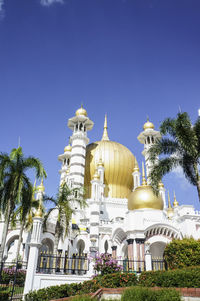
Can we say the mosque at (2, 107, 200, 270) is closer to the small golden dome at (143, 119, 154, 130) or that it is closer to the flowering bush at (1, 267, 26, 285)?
the small golden dome at (143, 119, 154, 130)

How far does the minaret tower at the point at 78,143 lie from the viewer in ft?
132

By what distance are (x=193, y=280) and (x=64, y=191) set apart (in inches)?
475

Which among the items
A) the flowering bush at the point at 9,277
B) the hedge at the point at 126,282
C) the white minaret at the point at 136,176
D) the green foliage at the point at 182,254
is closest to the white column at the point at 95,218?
the white minaret at the point at 136,176

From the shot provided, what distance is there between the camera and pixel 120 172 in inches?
1843

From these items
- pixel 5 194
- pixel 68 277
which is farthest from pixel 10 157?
pixel 68 277

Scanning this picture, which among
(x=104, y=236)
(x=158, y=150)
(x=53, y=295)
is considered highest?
(x=158, y=150)

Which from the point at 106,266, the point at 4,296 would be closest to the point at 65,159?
the point at 106,266

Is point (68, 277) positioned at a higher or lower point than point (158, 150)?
lower

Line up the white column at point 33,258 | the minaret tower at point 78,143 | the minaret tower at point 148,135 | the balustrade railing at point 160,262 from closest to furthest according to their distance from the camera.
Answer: the white column at point 33,258 → the balustrade railing at point 160,262 → the minaret tower at point 78,143 → the minaret tower at point 148,135

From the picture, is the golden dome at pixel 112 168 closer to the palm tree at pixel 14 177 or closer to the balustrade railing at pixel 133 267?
the balustrade railing at pixel 133 267

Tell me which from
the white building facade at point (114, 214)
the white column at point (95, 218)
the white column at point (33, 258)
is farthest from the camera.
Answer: the white column at point (95, 218)

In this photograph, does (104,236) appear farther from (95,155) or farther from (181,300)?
(181,300)

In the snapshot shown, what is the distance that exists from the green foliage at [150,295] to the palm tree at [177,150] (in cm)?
985

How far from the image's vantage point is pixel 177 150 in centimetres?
1870
